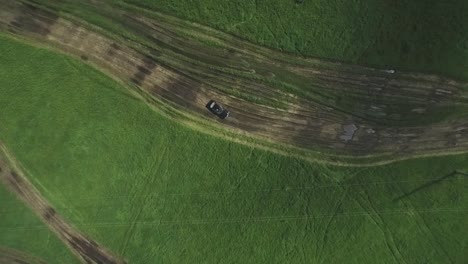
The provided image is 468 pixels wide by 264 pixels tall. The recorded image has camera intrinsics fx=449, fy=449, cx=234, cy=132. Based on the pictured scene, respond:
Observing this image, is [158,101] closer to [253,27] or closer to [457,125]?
[253,27]

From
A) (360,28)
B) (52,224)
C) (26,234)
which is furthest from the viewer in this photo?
(26,234)

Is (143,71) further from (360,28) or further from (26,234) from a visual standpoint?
(360,28)

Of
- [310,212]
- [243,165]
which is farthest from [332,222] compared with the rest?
[243,165]

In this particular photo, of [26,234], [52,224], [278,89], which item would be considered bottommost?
[26,234]

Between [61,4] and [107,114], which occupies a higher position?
[61,4]

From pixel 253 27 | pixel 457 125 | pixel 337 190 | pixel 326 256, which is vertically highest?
pixel 253 27

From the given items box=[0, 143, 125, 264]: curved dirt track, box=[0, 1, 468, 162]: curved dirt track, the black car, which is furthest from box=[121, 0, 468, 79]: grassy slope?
box=[0, 143, 125, 264]: curved dirt track

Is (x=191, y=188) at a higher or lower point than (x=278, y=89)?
lower

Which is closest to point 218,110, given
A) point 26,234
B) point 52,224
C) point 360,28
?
point 360,28
